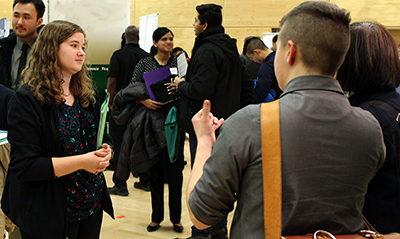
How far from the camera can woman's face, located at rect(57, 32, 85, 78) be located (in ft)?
5.44

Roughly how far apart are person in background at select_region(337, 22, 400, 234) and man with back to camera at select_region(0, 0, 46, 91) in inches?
87.2

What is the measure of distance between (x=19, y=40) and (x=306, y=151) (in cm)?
250

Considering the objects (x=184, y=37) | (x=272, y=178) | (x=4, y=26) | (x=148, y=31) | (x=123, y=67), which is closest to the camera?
(x=272, y=178)

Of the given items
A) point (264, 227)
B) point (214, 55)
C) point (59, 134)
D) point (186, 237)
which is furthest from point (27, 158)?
A: point (186, 237)

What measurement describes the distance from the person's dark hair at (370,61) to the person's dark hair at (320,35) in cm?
40

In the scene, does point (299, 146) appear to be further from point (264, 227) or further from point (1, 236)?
point (1, 236)

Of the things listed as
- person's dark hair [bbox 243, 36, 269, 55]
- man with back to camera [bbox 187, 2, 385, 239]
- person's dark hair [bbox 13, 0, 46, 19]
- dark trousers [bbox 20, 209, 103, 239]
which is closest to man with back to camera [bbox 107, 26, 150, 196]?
person's dark hair [bbox 243, 36, 269, 55]

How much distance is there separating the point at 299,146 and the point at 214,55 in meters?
1.88

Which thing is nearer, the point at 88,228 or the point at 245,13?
the point at 88,228

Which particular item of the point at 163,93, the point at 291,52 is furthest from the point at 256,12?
the point at 291,52

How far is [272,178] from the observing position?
88 cm

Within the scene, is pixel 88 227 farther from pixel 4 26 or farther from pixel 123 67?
pixel 4 26

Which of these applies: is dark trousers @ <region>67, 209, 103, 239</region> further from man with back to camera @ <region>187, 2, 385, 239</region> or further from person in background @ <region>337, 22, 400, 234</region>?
person in background @ <region>337, 22, 400, 234</region>

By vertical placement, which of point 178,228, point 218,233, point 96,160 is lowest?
point 178,228
